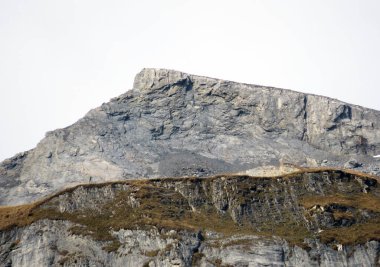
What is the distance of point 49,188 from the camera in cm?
19462

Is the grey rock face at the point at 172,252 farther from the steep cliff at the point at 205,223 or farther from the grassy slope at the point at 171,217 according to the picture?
the grassy slope at the point at 171,217

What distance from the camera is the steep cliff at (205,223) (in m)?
93.1

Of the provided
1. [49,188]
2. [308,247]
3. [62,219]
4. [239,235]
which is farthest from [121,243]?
[49,188]

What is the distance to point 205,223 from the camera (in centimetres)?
10000

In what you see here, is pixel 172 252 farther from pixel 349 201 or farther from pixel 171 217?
pixel 349 201

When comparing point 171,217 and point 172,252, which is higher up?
point 171,217

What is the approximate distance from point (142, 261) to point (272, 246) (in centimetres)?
1888

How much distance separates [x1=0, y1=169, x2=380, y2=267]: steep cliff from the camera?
305 ft

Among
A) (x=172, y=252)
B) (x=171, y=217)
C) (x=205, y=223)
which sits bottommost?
(x=172, y=252)

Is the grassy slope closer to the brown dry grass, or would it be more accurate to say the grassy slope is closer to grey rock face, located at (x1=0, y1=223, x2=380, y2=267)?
the brown dry grass

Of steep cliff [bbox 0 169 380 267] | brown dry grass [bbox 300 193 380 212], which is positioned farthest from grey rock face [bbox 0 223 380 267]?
brown dry grass [bbox 300 193 380 212]

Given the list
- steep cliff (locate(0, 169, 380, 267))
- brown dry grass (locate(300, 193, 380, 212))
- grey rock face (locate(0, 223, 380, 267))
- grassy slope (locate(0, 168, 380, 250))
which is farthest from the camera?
brown dry grass (locate(300, 193, 380, 212))

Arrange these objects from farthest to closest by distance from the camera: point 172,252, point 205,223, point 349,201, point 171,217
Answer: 1. point 349,201
2. point 171,217
3. point 205,223
4. point 172,252

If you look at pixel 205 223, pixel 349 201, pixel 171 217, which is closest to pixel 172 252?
pixel 171 217
